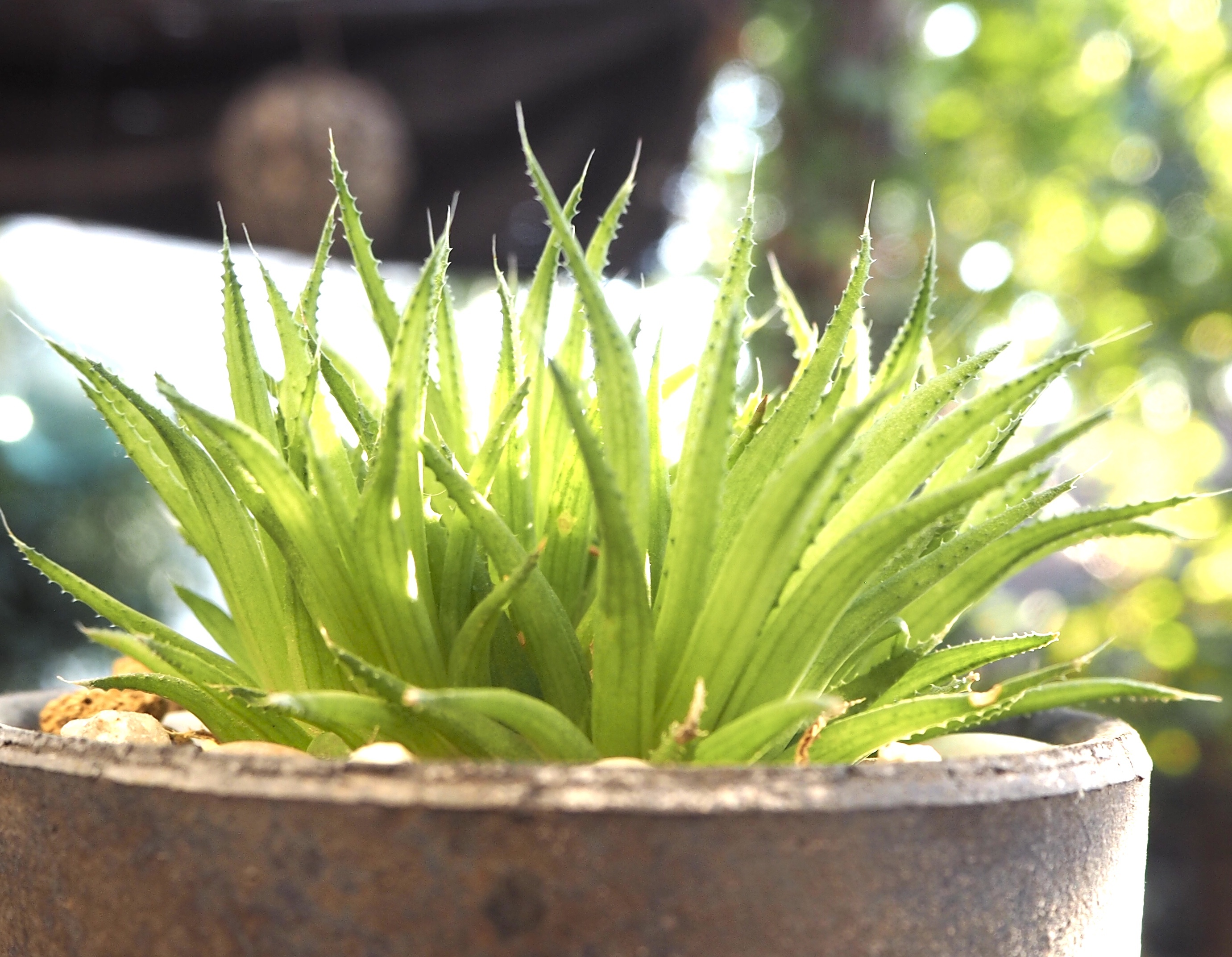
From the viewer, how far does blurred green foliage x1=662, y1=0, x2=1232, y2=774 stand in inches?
84.4

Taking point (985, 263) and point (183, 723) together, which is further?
point (985, 263)

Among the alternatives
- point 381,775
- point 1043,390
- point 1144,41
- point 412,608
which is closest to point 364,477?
point 412,608

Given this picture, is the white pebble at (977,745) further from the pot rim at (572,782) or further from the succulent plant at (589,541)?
the pot rim at (572,782)

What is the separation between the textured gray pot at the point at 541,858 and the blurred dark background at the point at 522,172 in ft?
4.43

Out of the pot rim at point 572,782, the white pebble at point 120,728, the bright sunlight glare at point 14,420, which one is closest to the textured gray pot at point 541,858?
the pot rim at point 572,782

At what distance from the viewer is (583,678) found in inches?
18.7

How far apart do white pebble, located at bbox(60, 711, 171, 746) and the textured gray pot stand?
0.13 m

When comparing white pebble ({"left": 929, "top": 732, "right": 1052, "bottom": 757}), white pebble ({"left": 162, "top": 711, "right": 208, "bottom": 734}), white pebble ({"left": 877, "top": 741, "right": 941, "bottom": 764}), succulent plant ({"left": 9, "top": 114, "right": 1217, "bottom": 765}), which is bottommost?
white pebble ({"left": 162, "top": 711, "right": 208, "bottom": 734})

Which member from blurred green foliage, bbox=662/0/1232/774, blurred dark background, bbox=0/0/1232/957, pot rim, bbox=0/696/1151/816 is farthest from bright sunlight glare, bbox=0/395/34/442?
pot rim, bbox=0/696/1151/816

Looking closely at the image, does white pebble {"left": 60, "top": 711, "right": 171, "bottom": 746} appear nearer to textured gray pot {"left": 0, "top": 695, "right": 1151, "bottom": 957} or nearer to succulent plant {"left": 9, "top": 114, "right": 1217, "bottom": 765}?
succulent plant {"left": 9, "top": 114, "right": 1217, "bottom": 765}

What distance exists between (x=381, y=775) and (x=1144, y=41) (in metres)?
3.47

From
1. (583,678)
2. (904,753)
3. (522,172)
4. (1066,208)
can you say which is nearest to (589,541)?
(583,678)

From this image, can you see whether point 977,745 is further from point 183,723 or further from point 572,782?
point 183,723

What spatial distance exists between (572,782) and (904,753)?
25 cm
